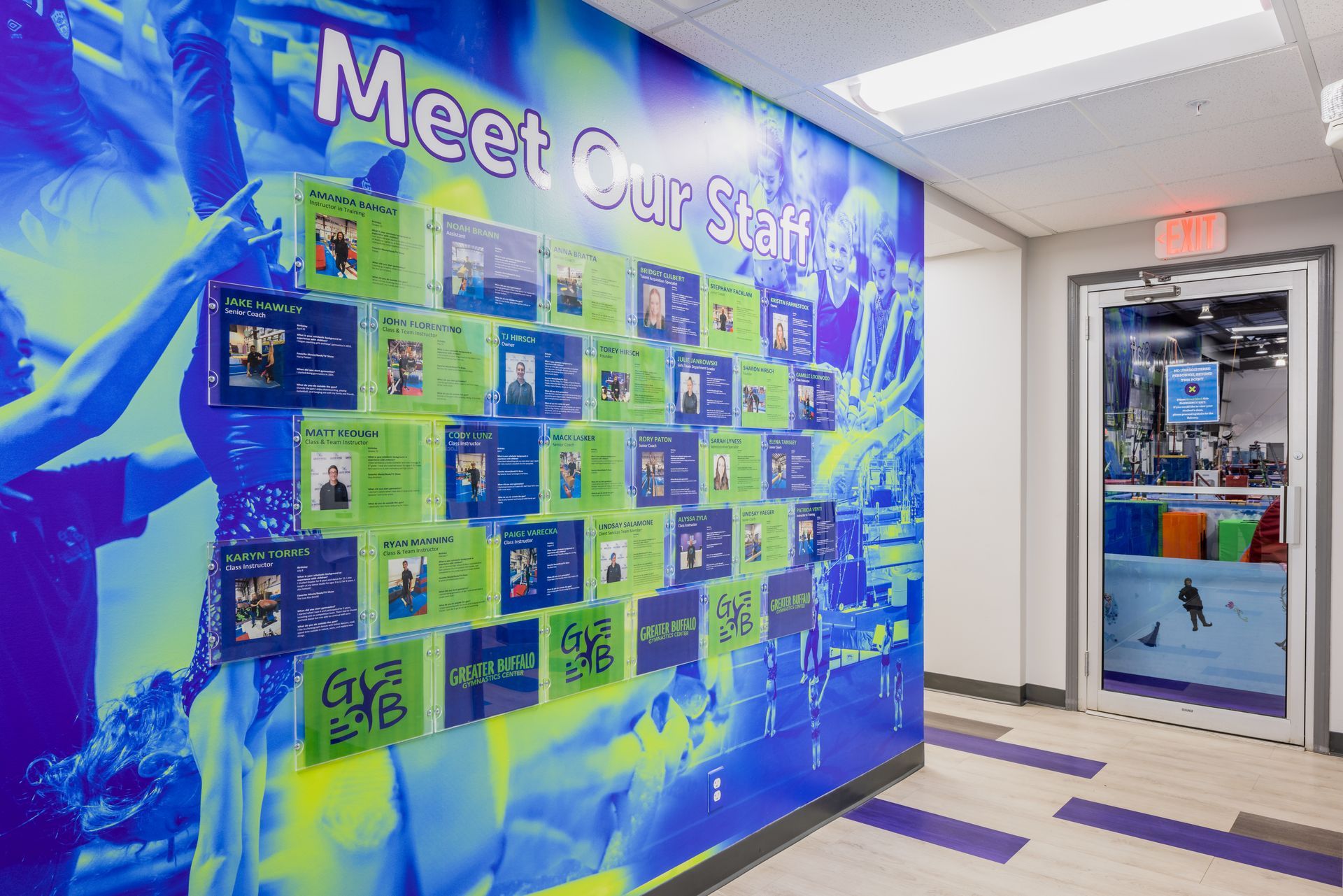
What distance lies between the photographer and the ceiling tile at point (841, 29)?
8.30ft

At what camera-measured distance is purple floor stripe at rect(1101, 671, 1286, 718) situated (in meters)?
4.54

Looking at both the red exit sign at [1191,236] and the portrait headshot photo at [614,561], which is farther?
the red exit sign at [1191,236]

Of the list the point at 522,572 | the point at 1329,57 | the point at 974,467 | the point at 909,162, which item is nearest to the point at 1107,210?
the point at 909,162

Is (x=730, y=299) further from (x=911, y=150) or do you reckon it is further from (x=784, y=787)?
(x=784, y=787)

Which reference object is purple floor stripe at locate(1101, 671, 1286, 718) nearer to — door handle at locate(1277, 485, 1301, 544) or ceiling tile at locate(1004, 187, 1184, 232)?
door handle at locate(1277, 485, 1301, 544)

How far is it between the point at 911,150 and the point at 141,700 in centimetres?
345

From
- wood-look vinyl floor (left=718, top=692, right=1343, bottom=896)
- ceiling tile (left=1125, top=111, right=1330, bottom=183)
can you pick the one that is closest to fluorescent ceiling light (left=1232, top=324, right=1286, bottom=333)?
ceiling tile (left=1125, top=111, right=1330, bottom=183)

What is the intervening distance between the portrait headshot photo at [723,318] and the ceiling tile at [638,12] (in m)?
0.90

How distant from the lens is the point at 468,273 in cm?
216

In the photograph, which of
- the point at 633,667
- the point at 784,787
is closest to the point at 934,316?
the point at 784,787

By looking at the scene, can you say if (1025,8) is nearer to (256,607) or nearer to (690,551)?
(690,551)

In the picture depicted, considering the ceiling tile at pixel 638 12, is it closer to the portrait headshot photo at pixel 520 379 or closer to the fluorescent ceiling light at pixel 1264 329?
the portrait headshot photo at pixel 520 379

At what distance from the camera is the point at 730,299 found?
301 centimetres

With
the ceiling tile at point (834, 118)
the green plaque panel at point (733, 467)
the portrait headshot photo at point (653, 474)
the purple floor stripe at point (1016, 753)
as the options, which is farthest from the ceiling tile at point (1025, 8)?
the purple floor stripe at point (1016, 753)
